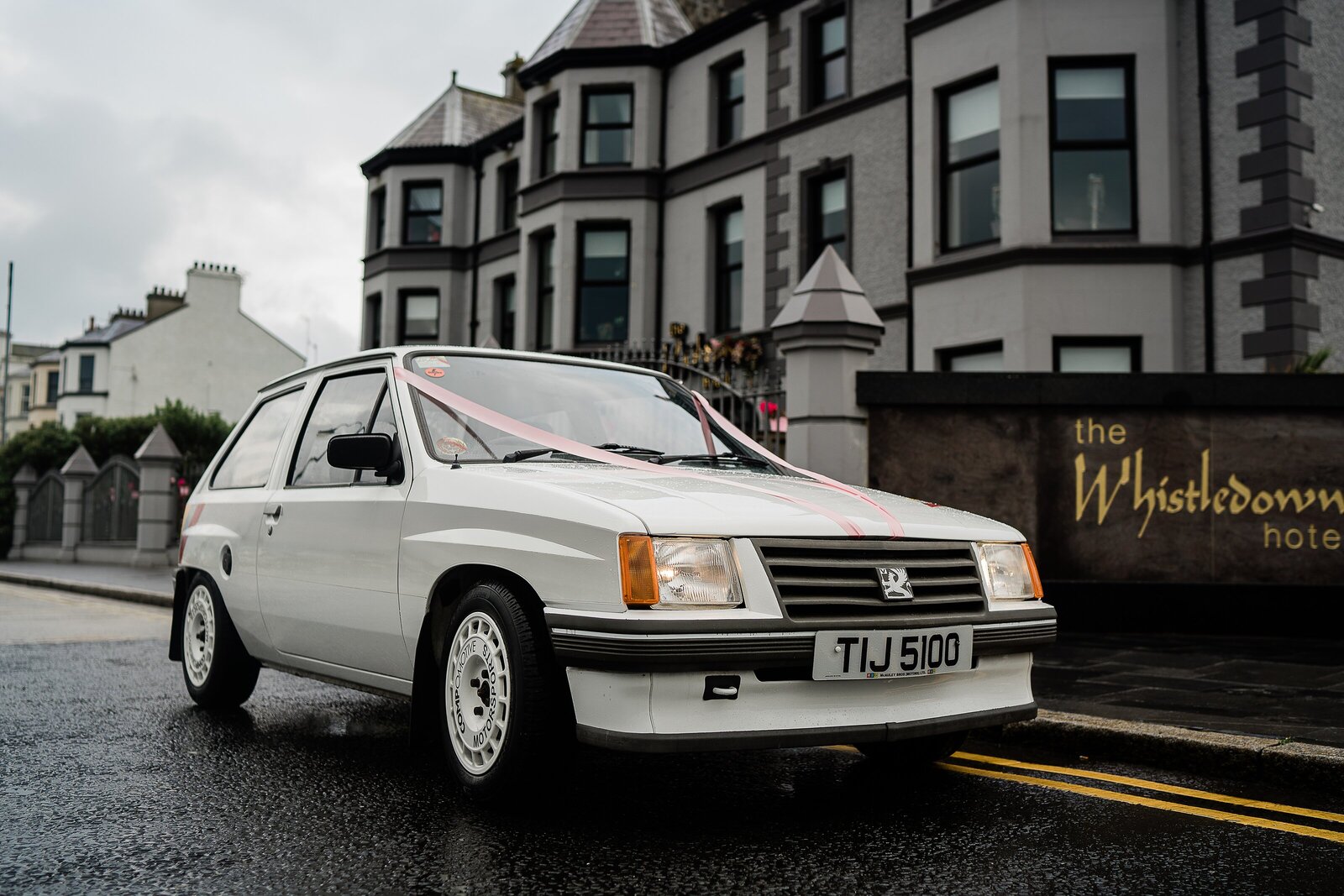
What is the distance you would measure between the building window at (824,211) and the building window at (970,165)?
7.82 ft

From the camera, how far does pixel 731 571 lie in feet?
12.2

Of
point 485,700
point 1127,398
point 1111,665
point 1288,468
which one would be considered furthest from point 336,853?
point 1288,468

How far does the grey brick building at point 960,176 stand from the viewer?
46.8ft

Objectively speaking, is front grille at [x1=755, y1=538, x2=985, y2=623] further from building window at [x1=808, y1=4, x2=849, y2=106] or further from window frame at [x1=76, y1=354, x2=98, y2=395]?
window frame at [x1=76, y1=354, x2=98, y2=395]

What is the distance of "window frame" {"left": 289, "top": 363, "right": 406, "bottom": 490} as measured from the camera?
4.99 metres

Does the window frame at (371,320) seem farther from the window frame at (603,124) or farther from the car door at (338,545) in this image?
the car door at (338,545)

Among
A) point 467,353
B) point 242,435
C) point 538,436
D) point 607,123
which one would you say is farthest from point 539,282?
point 538,436

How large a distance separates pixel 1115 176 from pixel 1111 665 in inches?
373

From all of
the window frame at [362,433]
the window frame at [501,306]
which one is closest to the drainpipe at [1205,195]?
the window frame at [362,433]

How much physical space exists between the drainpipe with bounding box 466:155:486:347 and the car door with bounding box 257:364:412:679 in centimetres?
2251

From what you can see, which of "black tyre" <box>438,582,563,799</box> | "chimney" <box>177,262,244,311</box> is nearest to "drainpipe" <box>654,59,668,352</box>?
A: "black tyre" <box>438,582,563,799</box>

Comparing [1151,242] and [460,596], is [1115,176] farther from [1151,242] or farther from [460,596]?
[460,596]

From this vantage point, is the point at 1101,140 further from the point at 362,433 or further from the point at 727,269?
the point at 362,433

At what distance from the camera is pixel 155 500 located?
22.6 metres
